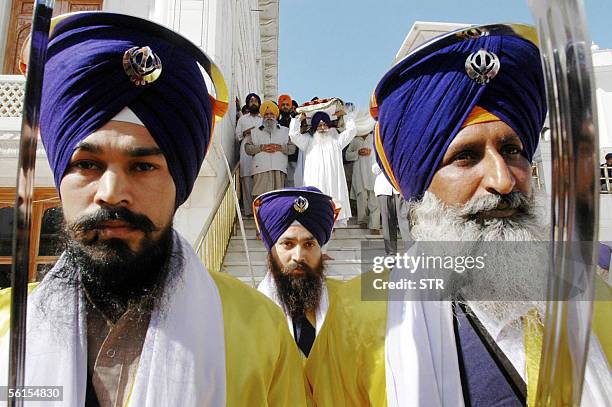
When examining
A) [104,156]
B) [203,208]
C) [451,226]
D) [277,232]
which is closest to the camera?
[104,156]

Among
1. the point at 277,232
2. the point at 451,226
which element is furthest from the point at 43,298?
the point at 277,232

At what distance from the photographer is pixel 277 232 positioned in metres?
4.20

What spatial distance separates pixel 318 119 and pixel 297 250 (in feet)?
14.5

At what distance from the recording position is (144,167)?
52.6 inches

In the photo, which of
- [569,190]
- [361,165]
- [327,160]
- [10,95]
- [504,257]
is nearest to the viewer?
[569,190]

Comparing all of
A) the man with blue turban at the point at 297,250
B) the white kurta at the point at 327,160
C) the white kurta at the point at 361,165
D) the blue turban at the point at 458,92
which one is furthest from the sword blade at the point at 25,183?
the white kurta at the point at 361,165

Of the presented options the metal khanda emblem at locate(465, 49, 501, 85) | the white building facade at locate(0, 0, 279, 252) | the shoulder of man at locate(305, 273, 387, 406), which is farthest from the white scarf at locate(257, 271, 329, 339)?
the metal khanda emblem at locate(465, 49, 501, 85)

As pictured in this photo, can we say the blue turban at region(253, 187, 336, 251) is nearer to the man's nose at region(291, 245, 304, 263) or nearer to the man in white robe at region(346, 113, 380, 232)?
the man's nose at region(291, 245, 304, 263)

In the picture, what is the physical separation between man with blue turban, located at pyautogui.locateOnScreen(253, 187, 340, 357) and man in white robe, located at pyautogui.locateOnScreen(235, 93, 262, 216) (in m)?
3.77

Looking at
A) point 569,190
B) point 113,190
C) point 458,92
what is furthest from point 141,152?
point 569,190

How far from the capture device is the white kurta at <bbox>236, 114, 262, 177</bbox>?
8.34 metres

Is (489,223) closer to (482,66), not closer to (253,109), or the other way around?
(482,66)

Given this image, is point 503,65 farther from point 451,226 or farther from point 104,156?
point 104,156

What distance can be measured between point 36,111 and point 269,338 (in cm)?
93
